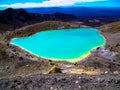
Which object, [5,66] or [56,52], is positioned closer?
[5,66]

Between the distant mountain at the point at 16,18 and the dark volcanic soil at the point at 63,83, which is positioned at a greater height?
the dark volcanic soil at the point at 63,83

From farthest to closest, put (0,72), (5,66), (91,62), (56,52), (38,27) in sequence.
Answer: (38,27), (56,52), (91,62), (5,66), (0,72)

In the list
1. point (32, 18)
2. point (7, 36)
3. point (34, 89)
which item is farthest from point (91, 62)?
point (32, 18)

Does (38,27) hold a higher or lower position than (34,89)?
lower

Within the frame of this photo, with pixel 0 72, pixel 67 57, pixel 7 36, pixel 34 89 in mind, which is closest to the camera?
pixel 34 89

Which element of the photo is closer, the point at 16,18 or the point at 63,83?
the point at 63,83

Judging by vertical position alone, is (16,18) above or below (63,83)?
below

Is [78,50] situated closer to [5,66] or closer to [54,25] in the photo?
[5,66]

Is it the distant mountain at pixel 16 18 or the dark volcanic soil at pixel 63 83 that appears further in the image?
the distant mountain at pixel 16 18
